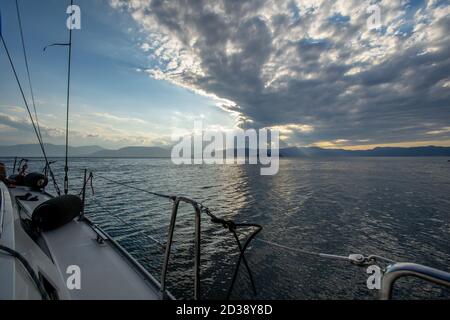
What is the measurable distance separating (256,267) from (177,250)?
372 centimetres

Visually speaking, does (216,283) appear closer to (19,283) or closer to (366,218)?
(19,283)

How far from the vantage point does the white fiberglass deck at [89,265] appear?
3.29 meters

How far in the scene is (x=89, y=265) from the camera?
414cm

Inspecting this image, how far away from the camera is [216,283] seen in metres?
8.09

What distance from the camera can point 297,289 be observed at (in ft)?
26.0

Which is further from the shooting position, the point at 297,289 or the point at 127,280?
the point at 297,289

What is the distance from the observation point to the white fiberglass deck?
3291mm
